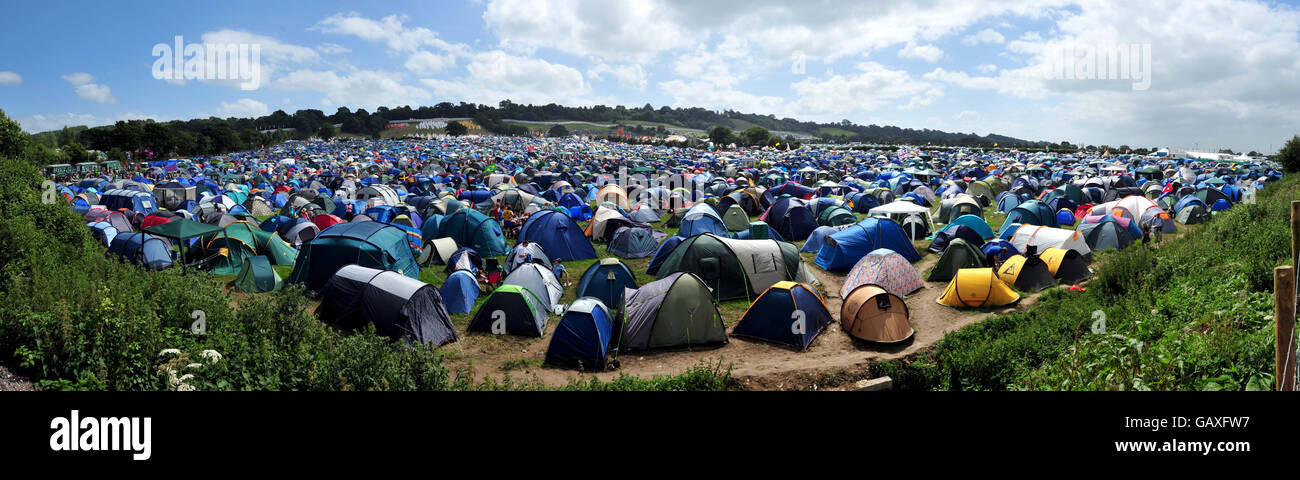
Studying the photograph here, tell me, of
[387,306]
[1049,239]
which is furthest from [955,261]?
[387,306]

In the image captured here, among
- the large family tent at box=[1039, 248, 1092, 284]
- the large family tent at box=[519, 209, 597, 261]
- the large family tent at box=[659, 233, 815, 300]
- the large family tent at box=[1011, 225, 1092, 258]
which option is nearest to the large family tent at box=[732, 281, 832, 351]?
the large family tent at box=[659, 233, 815, 300]

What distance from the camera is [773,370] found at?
9.72 meters

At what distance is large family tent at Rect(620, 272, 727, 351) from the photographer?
10.6m

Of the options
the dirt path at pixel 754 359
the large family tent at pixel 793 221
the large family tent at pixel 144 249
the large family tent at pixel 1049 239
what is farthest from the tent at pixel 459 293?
the large family tent at pixel 1049 239

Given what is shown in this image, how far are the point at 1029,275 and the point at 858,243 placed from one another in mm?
4144

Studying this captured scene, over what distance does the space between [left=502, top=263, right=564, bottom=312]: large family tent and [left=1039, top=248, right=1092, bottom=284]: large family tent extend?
36.5 ft

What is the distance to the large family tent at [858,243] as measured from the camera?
16609 millimetres

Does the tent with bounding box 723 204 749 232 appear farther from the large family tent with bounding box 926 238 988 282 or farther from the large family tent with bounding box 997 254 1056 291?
the large family tent with bounding box 997 254 1056 291

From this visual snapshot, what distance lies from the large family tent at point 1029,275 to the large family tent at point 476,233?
13135 mm

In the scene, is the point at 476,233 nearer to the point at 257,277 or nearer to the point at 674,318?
the point at 257,277

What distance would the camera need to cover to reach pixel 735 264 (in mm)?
13828
